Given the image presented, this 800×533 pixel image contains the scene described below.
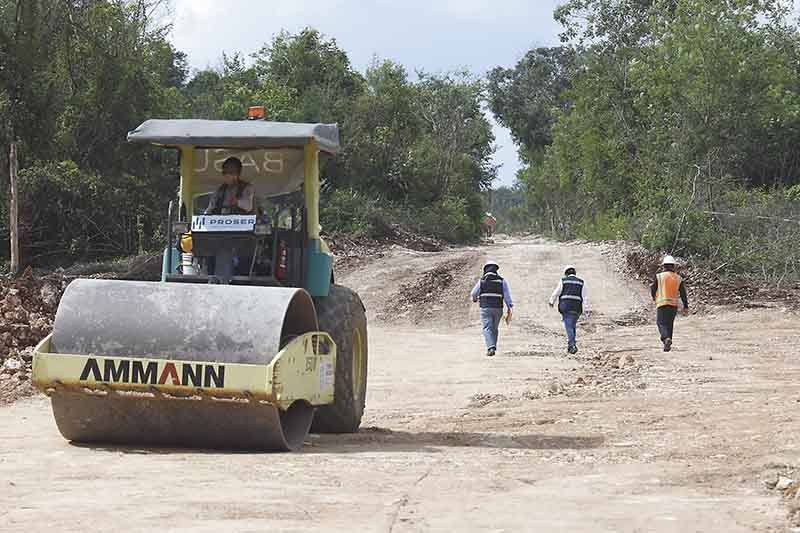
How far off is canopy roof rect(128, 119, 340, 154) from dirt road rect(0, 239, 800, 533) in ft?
7.88

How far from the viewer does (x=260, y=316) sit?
9.41 m

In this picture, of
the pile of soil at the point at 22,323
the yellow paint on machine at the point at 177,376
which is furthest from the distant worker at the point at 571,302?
the yellow paint on machine at the point at 177,376

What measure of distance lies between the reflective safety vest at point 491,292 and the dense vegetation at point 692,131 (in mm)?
12603

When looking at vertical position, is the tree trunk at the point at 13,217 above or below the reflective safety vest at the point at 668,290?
above

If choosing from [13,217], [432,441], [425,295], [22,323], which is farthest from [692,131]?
[432,441]

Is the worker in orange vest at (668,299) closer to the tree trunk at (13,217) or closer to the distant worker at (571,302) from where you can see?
the distant worker at (571,302)

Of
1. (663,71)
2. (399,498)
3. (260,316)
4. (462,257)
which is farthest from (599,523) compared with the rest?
(663,71)

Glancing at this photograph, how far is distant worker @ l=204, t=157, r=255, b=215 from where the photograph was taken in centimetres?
1070

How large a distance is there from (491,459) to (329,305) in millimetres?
2163

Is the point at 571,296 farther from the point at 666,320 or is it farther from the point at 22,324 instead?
the point at 22,324

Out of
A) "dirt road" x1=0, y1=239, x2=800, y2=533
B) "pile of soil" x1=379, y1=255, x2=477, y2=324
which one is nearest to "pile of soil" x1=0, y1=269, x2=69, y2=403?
"dirt road" x1=0, y1=239, x2=800, y2=533

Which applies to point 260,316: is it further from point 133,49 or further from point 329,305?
point 133,49

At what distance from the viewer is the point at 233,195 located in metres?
10.8

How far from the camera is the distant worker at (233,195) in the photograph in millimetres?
10703
